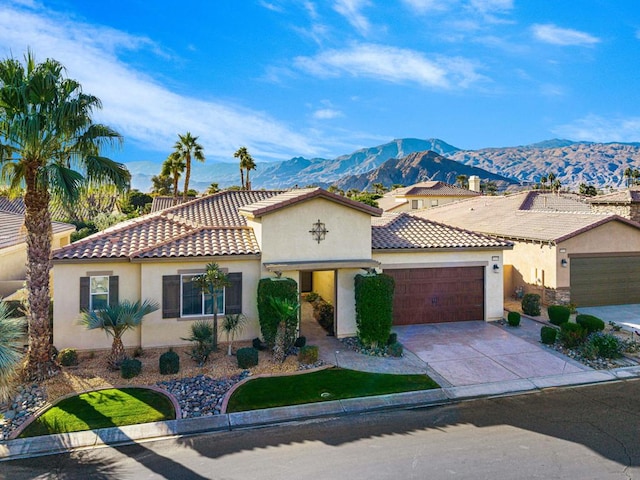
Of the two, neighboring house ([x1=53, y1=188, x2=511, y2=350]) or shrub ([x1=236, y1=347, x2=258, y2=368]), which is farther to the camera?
neighboring house ([x1=53, y1=188, x2=511, y2=350])

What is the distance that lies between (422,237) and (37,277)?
13977mm

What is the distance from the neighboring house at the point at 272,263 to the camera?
14.8m

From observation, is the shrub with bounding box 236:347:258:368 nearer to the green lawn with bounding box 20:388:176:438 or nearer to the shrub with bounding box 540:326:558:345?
the green lawn with bounding box 20:388:176:438

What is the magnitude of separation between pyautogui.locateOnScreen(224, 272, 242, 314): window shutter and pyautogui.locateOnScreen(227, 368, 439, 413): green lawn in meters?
3.73

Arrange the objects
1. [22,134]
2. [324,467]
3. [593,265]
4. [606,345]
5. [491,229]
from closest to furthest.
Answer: [324,467], [22,134], [606,345], [593,265], [491,229]

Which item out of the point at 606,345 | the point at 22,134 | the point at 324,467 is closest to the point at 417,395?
the point at 324,467

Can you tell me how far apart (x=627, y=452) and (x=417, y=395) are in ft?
14.9

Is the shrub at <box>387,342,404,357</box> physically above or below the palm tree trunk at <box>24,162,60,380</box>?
below

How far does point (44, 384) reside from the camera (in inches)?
472

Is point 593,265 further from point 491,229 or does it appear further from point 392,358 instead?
point 392,358

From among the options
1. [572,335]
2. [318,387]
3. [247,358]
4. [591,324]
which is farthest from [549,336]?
[247,358]

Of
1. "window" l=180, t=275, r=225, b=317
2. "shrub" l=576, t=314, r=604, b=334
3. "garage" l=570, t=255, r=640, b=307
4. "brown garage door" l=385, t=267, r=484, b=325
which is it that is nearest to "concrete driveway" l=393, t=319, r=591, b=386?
"brown garage door" l=385, t=267, r=484, b=325

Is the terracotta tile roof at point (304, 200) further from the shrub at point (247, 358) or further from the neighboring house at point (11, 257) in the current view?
the neighboring house at point (11, 257)

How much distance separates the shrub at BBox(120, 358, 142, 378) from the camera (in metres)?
12.5
